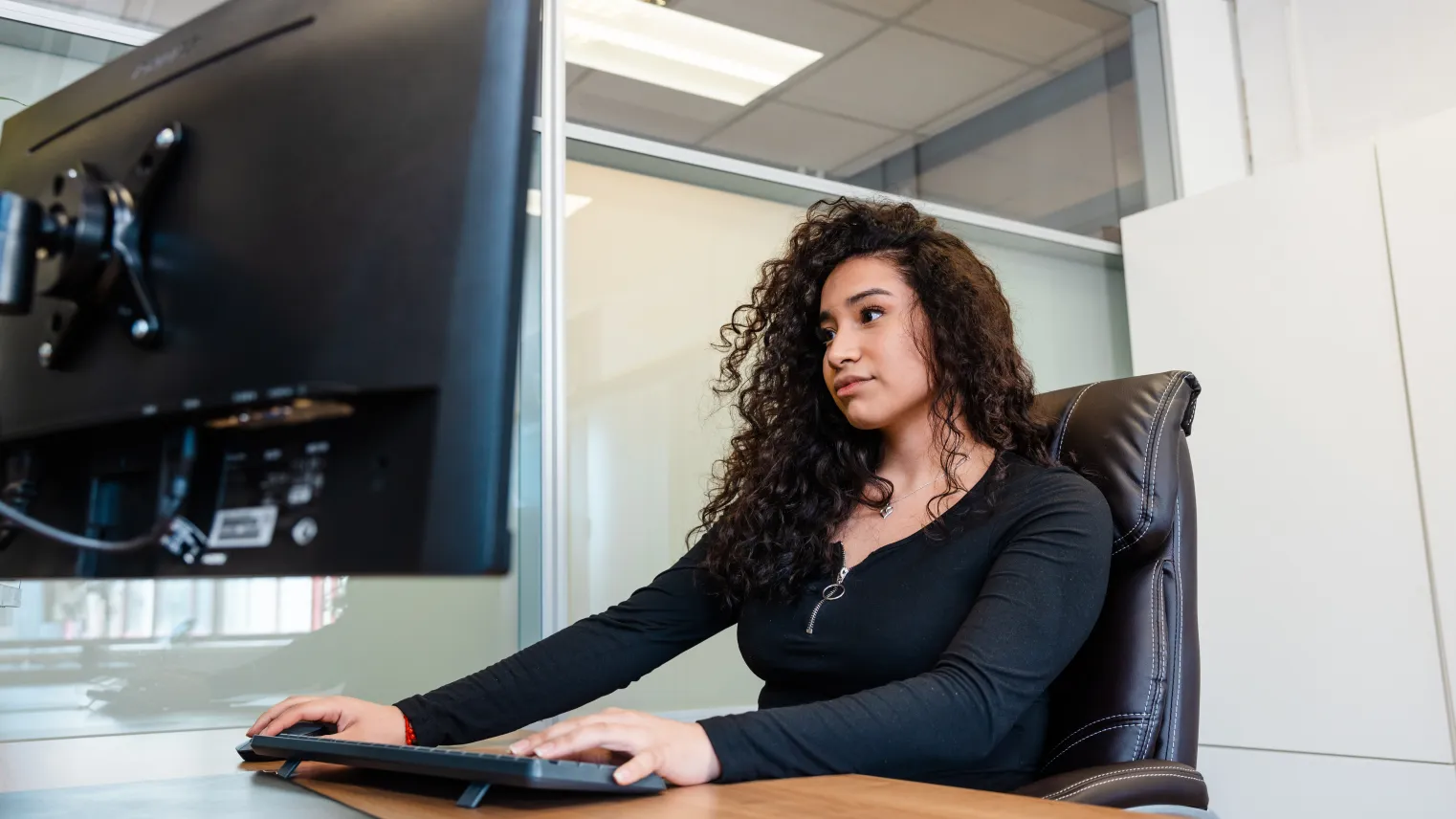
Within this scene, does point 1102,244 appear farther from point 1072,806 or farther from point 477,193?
point 477,193

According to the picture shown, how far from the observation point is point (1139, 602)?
4.40ft

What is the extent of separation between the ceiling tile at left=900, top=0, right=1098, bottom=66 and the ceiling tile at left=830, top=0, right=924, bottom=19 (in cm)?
3

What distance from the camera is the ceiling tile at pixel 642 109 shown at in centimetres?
255

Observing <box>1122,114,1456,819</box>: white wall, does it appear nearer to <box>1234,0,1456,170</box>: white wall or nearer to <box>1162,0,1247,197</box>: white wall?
<box>1162,0,1247,197</box>: white wall

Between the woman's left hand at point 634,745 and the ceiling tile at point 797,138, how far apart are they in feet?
6.53

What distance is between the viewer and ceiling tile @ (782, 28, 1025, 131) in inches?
115

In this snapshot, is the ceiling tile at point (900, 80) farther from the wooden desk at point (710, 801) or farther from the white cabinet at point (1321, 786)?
the wooden desk at point (710, 801)

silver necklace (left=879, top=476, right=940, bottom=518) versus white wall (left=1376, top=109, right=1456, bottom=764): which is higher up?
white wall (left=1376, top=109, right=1456, bottom=764)

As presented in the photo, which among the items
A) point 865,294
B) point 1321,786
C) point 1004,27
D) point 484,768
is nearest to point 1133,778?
point 484,768

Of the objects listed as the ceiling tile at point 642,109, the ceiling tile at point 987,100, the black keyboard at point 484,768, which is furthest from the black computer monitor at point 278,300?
the ceiling tile at point 987,100

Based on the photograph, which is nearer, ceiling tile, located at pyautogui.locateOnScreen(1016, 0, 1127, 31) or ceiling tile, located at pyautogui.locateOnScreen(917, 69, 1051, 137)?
ceiling tile, located at pyautogui.locateOnScreen(917, 69, 1051, 137)

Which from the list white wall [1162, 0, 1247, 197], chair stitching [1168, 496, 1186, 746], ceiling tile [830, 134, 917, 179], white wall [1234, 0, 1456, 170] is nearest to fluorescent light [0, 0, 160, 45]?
ceiling tile [830, 134, 917, 179]

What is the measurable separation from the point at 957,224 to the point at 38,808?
2616 millimetres

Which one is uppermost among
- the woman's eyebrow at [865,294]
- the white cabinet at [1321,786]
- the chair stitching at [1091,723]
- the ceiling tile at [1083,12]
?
the ceiling tile at [1083,12]
